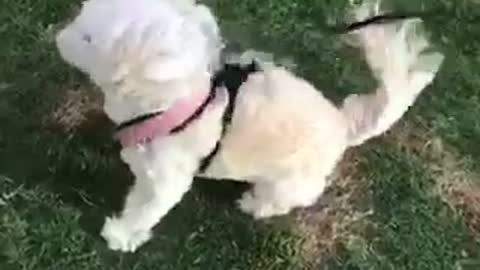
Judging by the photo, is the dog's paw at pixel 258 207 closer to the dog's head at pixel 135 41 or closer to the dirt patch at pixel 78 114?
A: the dirt patch at pixel 78 114

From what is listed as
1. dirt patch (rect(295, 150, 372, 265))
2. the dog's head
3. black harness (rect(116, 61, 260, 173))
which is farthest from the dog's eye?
dirt patch (rect(295, 150, 372, 265))

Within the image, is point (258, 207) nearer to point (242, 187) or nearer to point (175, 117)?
point (242, 187)

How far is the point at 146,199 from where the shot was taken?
7.47 feet

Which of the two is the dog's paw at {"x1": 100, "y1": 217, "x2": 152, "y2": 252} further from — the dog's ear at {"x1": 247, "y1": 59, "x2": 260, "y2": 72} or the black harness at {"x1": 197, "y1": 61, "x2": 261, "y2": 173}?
the dog's ear at {"x1": 247, "y1": 59, "x2": 260, "y2": 72}

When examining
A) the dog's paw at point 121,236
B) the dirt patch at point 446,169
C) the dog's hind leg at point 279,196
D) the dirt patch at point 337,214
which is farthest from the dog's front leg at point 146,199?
the dirt patch at point 446,169

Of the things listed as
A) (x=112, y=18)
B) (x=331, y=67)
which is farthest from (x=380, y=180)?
(x=112, y=18)

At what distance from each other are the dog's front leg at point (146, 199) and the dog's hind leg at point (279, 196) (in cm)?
16

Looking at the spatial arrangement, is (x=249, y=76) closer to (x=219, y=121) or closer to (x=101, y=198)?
(x=219, y=121)

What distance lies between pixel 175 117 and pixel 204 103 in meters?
0.06

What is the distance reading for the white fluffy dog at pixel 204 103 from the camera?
205 cm

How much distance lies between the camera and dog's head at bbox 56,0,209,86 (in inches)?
79.7

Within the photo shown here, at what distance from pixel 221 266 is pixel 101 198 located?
0.28 m

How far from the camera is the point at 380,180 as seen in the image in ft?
8.59

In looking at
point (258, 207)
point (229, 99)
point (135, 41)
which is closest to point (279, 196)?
point (258, 207)
